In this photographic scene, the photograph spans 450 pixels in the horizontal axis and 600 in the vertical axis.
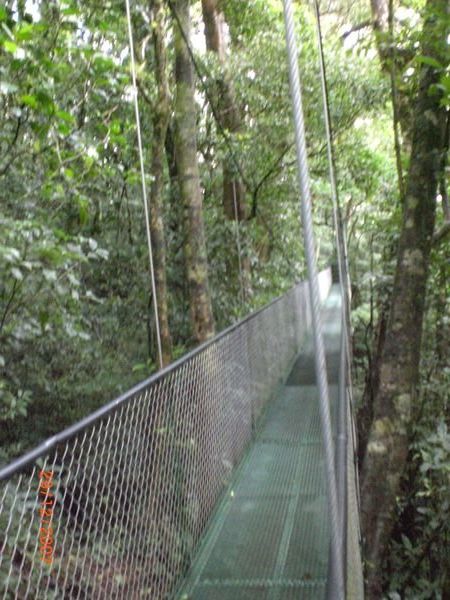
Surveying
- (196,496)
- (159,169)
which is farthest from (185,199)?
(196,496)

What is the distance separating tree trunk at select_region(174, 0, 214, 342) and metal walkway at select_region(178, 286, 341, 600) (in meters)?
0.87

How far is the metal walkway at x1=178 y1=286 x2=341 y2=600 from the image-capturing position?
6.89 feet

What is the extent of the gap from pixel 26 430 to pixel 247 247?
10.6 ft

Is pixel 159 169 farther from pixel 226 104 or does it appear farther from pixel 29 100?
pixel 226 104

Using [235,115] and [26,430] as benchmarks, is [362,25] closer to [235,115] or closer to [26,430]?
[235,115]

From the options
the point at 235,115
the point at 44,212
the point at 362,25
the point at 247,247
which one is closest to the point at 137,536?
the point at 44,212

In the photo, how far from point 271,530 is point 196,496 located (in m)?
0.35

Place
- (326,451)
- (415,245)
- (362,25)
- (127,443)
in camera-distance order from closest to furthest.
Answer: (326,451)
(127,443)
(415,245)
(362,25)

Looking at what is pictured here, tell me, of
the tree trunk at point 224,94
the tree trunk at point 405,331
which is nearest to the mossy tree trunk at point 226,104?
the tree trunk at point 224,94

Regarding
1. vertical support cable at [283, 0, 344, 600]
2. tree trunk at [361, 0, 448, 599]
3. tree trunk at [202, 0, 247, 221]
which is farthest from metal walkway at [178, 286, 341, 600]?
tree trunk at [202, 0, 247, 221]

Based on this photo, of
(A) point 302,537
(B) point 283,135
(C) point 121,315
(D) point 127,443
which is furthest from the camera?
(B) point 283,135

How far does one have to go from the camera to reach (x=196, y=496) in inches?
93.1

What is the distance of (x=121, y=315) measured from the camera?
5.58m

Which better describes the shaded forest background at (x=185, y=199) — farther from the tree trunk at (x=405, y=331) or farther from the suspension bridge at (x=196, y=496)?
the suspension bridge at (x=196, y=496)
